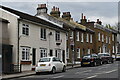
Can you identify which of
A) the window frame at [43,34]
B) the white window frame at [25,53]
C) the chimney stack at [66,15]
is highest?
the chimney stack at [66,15]

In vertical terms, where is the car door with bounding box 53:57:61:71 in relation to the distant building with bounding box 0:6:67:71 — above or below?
below

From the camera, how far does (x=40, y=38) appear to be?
31.6 metres

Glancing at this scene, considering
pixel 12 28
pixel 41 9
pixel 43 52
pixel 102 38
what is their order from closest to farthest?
1. pixel 12 28
2. pixel 43 52
3. pixel 41 9
4. pixel 102 38

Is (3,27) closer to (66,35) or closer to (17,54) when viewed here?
(17,54)

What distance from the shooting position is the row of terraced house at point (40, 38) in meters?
26.9

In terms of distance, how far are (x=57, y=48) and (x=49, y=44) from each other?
2.47 metres

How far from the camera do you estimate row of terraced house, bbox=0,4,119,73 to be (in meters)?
26.9

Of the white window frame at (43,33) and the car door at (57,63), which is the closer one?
the car door at (57,63)

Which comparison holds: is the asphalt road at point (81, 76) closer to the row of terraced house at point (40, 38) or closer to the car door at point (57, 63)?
the car door at point (57, 63)

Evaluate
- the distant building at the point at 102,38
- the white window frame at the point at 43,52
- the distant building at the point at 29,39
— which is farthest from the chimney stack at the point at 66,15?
the white window frame at the point at 43,52

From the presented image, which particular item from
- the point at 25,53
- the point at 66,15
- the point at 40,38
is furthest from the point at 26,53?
the point at 66,15

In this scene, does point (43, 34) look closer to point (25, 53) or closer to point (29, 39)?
point (29, 39)

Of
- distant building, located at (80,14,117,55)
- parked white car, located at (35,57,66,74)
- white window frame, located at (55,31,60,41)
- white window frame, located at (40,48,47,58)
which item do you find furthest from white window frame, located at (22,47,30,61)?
distant building, located at (80,14,117,55)

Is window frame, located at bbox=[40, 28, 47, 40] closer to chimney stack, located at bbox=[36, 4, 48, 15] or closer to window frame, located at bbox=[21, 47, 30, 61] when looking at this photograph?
window frame, located at bbox=[21, 47, 30, 61]
